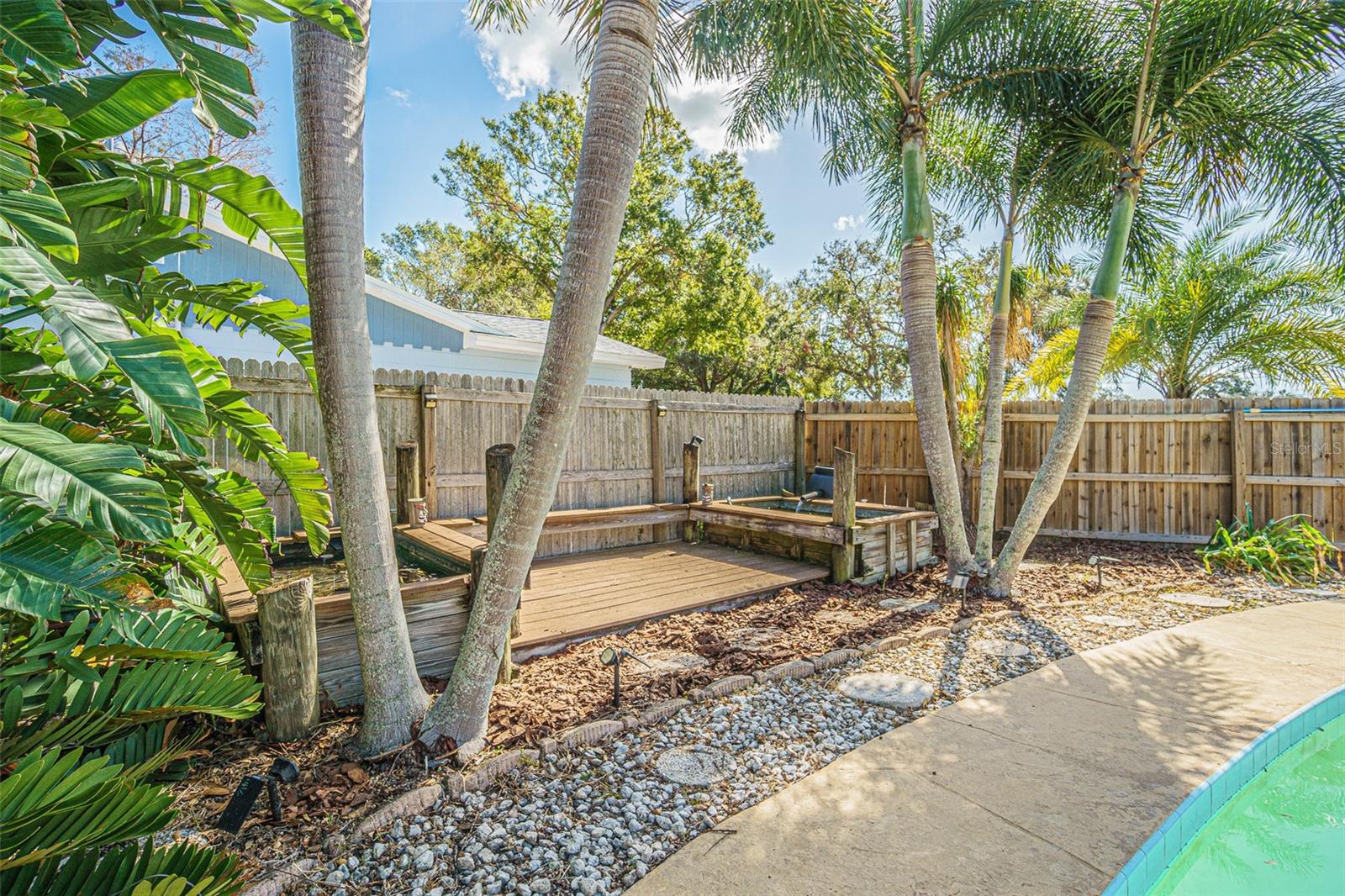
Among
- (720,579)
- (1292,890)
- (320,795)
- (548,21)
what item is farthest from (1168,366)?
(320,795)

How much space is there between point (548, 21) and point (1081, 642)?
592cm

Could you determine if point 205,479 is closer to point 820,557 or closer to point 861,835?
point 861,835

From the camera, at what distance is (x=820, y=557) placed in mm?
5977

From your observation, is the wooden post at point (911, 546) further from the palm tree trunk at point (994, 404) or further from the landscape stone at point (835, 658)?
the landscape stone at point (835, 658)

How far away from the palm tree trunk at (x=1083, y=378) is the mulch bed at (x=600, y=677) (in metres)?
0.55

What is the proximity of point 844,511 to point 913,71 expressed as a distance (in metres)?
3.80

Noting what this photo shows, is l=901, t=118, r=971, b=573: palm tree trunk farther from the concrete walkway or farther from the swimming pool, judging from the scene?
the swimming pool

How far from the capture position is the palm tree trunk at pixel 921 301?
5.10 metres

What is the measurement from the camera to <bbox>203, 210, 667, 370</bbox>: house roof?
27.0 feet

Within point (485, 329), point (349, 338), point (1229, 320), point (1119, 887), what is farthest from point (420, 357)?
point (1229, 320)

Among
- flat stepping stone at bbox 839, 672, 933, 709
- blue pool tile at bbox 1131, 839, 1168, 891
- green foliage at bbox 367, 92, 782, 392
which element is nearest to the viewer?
blue pool tile at bbox 1131, 839, 1168, 891

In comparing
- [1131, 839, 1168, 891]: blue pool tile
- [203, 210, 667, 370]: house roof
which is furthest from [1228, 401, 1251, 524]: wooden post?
[203, 210, 667, 370]: house roof

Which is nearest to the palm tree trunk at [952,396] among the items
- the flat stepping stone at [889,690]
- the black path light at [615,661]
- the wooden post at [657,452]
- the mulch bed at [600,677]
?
the mulch bed at [600,677]

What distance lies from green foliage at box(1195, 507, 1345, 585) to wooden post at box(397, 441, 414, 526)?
815cm
